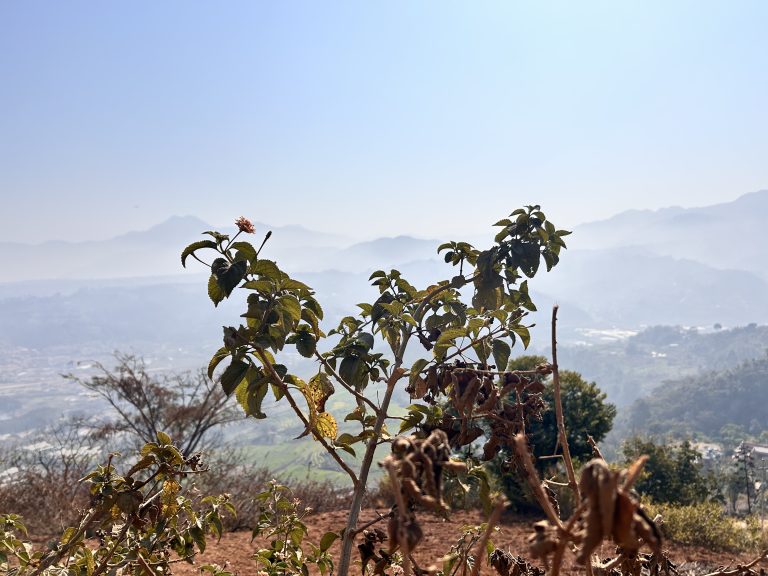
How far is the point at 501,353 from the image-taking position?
1.90m

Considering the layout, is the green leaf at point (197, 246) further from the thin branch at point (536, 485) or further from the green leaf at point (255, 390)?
the thin branch at point (536, 485)

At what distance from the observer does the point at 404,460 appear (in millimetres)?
738

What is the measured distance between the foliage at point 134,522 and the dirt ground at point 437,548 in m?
2.95

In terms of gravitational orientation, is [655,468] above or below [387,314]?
below

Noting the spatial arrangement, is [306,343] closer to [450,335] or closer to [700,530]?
[450,335]

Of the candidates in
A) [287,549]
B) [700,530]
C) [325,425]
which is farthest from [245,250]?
[700,530]

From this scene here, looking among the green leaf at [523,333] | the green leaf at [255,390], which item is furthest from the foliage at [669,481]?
the green leaf at [255,390]

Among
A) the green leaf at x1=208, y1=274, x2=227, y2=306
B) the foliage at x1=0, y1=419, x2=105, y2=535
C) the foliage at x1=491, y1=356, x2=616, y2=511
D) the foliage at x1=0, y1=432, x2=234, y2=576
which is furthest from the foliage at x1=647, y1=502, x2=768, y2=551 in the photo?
the foliage at x1=0, y1=419, x2=105, y2=535

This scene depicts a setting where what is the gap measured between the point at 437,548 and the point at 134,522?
6971 mm

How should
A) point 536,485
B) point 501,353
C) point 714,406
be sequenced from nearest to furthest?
1. point 536,485
2. point 501,353
3. point 714,406

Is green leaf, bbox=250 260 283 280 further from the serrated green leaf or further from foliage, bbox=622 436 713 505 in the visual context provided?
foliage, bbox=622 436 713 505

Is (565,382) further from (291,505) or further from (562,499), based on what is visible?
(291,505)

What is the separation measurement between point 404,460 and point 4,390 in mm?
209781

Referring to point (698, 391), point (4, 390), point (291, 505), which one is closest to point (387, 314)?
point (291, 505)
